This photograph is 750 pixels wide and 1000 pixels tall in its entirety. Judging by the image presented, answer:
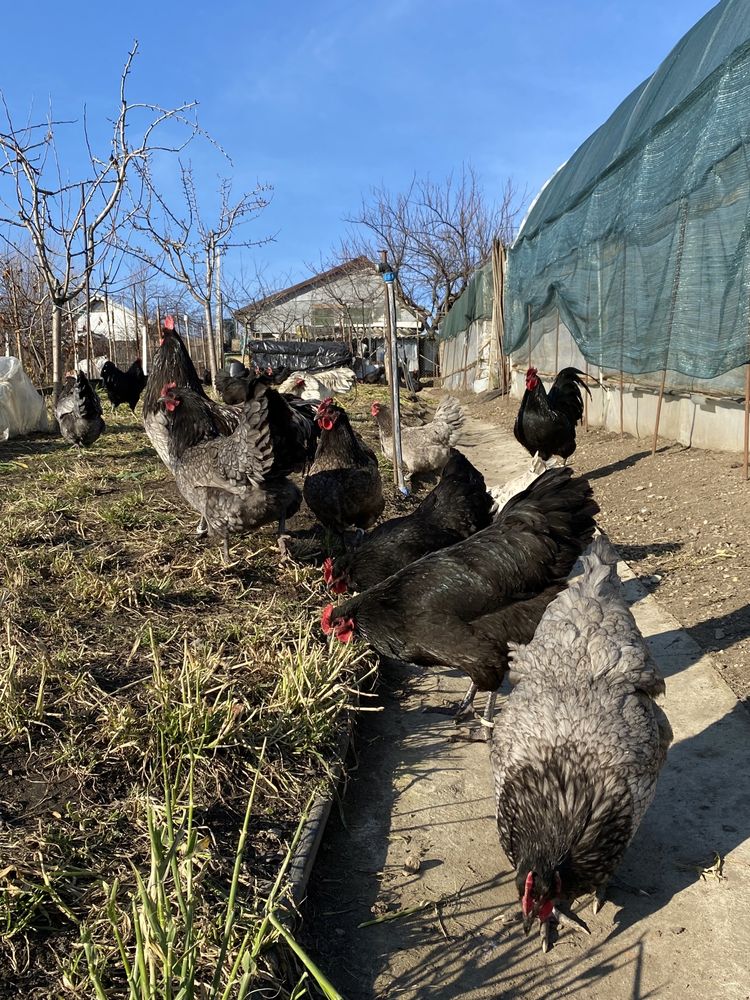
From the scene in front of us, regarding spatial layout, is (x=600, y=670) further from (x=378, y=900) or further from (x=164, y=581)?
(x=164, y=581)

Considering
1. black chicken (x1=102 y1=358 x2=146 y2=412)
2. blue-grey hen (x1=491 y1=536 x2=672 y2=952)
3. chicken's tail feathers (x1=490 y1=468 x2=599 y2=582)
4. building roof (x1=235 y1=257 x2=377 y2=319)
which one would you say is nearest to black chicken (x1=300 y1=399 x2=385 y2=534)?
chicken's tail feathers (x1=490 y1=468 x2=599 y2=582)

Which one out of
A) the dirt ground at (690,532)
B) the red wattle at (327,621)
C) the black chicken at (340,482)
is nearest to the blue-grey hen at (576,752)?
the red wattle at (327,621)

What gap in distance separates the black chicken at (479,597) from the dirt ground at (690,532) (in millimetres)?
1180

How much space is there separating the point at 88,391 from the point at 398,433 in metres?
4.08

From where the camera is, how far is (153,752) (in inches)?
111

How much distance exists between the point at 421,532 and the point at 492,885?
2381 mm

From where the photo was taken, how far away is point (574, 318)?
11.7 m

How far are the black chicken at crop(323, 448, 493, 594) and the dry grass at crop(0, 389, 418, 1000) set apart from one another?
376mm

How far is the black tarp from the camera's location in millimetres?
24703

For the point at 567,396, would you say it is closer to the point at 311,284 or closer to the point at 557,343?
the point at 557,343

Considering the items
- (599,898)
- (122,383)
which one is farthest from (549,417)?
(122,383)

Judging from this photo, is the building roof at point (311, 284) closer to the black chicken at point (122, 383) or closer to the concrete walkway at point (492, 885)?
the black chicken at point (122, 383)

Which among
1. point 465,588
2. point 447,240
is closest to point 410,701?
point 465,588

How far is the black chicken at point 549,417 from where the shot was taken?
339 inches
